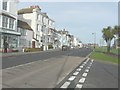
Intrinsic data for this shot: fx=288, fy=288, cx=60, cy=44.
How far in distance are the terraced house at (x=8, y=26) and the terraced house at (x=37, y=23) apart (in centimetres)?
1956

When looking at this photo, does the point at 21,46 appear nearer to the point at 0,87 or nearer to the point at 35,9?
the point at 35,9

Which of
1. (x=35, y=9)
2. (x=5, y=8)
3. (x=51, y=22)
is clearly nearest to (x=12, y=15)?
(x=5, y=8)

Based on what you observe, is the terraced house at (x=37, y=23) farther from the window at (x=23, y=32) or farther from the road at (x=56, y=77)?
the road at (x=56, y=77)

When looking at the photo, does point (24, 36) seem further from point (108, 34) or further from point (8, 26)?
point (108, 34)

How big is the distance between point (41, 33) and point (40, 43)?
127 inches

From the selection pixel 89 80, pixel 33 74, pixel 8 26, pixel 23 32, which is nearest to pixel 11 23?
pixel 8 26

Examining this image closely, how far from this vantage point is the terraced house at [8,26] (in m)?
53.7

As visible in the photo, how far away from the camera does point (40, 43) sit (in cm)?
9088

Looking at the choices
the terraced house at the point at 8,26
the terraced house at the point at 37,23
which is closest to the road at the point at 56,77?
the terraced house at the point at 8,26

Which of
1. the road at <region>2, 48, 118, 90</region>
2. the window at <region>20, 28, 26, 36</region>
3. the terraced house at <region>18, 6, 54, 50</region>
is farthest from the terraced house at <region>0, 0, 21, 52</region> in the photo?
the road at <region>2, 48, 118, 90</region>

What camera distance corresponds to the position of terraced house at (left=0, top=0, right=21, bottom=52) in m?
53.7

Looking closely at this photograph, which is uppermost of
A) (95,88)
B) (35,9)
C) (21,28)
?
(35,9)

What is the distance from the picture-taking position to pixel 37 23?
286ft

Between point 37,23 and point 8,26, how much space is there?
30479mm
